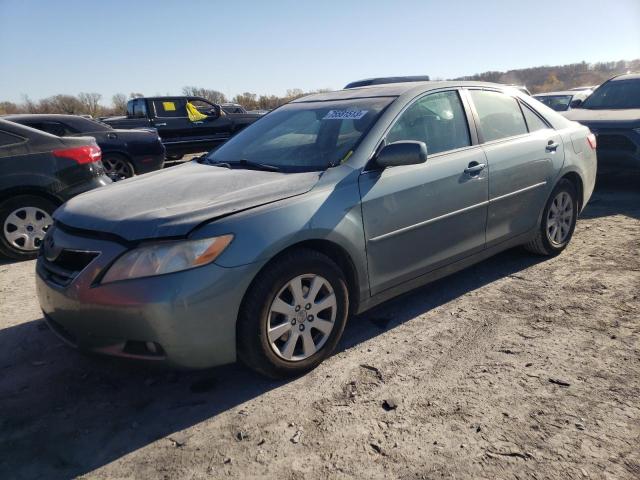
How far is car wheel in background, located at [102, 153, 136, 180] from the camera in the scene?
28.7 ft

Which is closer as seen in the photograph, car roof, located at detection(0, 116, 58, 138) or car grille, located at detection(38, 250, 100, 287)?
car grille, located at detection(38, 250, 100, 287)

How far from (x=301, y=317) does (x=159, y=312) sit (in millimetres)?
810

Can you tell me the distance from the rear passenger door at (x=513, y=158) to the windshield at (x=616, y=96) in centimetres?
482

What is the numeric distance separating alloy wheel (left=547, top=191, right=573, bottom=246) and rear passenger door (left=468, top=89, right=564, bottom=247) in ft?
0.88

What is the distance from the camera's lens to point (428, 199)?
347cm

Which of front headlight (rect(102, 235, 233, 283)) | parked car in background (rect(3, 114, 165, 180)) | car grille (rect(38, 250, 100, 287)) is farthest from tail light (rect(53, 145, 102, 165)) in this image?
front headlight (rect(102, 235, 233, 283))

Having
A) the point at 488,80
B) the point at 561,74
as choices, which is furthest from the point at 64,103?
the point at 561,74

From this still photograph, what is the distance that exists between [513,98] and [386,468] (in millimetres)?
3481

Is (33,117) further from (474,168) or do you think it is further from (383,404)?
(383,404)

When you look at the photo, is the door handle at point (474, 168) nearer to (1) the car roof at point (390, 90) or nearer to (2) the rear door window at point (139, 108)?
(1) the car roof at point (390, 90)

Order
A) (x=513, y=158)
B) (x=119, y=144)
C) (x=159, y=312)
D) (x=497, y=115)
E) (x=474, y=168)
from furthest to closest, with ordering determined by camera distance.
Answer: (x=119, y=144) < (x=497, y=115) < (x=513, y=158) < (x=474, y=168) < (x=159, y=312)

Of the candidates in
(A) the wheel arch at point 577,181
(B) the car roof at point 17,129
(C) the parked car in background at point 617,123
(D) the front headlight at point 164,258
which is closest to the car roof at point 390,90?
(A) the wheel arch at point 577,181

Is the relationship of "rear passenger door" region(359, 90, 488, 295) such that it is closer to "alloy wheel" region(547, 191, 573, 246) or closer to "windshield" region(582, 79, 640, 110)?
"alloy wheel" region(547, 191, 573, 246)

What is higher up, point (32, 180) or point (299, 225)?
point (32, 180)
